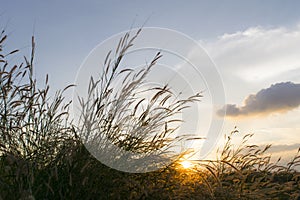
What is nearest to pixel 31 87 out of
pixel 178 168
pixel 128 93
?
pixel 128 93

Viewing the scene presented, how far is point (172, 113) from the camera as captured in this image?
3.62m

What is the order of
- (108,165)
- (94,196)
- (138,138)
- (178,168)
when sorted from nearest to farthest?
(94,196) < (108,165) < (138,138) < (178,168)

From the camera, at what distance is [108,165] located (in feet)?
10.5

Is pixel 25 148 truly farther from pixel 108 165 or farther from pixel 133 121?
pixel 133 121

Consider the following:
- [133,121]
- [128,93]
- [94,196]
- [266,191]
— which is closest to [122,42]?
[128,93]

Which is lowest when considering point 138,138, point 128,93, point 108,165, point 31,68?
point 108,165

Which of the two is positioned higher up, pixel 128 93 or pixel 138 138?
pixel 128 93

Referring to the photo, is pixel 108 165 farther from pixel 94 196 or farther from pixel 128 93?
pixel 128 93

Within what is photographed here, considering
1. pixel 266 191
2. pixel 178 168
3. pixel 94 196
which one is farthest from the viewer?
pixel 266 191

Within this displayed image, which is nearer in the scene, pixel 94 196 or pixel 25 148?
pixel 94 196

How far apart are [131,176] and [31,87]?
3.44 ft

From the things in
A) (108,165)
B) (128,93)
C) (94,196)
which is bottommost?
(94,196)

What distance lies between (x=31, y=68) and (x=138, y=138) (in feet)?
3.31

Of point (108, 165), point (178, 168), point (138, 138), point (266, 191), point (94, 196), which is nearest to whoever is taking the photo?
point (94, 196)
